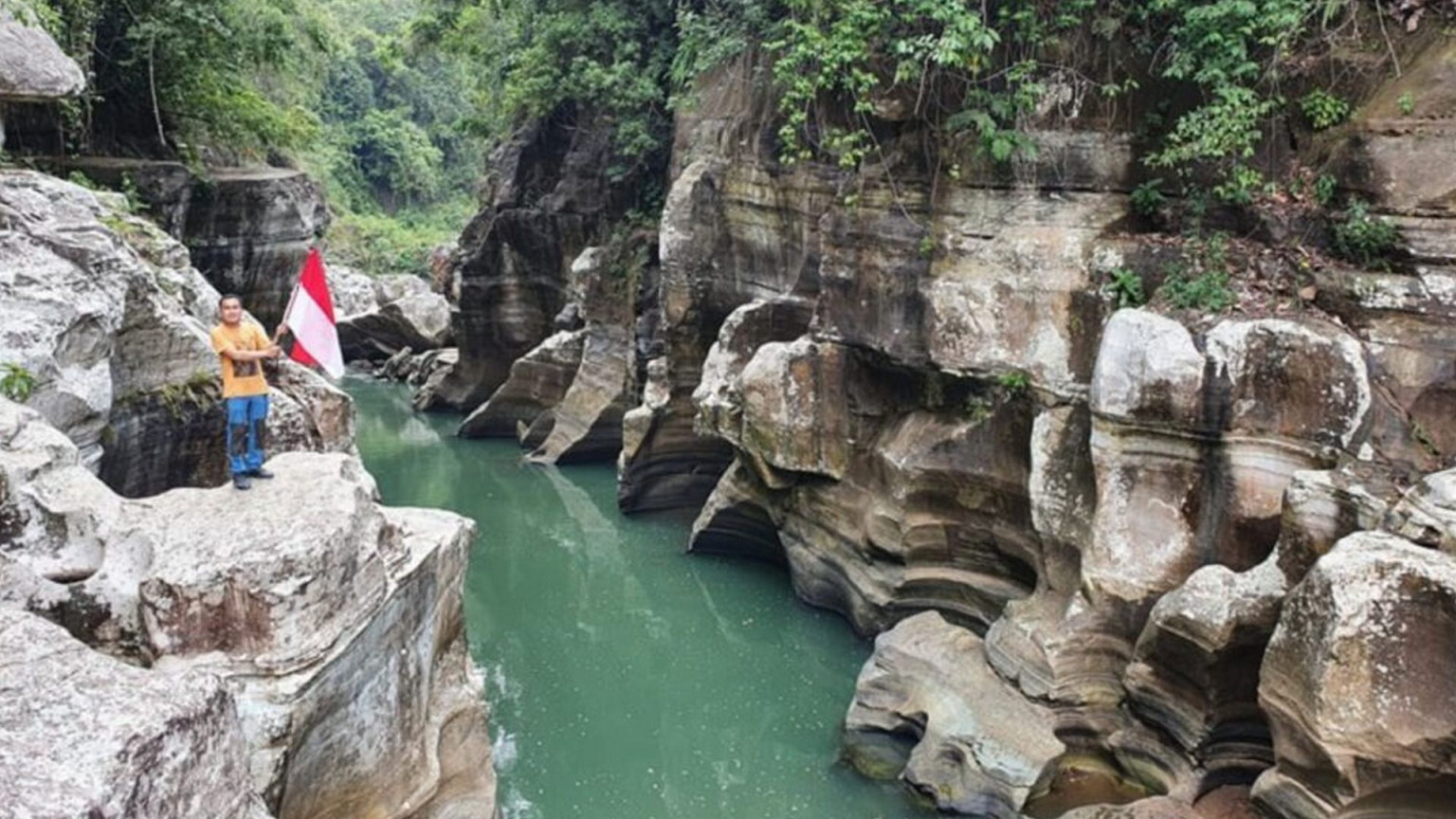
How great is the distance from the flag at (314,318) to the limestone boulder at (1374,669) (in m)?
5.44

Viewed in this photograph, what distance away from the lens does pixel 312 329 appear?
20.3ft

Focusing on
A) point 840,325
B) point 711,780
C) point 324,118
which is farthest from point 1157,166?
point 324,118

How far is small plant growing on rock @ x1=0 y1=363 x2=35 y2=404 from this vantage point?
527 centimetres

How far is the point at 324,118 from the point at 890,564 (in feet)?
102

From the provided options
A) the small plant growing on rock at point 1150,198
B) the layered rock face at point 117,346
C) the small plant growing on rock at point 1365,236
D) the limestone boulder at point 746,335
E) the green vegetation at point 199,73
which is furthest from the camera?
the limestone boulder at point 746,335

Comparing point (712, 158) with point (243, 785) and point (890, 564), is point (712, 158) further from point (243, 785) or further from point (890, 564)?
point (243, 785)

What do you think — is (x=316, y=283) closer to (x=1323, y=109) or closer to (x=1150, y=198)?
(x=1150, y=198)

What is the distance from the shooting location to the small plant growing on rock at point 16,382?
5.27m

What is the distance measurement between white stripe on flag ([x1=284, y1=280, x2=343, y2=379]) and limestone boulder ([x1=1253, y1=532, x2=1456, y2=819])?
544 centimetres

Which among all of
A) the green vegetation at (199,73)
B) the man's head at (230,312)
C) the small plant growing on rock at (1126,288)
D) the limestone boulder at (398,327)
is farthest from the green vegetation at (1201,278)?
the limestone boulder at (398,327)

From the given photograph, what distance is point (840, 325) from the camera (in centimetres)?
962

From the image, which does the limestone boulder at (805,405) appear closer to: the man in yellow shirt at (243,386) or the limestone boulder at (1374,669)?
the limestone boulder at (1374,669)

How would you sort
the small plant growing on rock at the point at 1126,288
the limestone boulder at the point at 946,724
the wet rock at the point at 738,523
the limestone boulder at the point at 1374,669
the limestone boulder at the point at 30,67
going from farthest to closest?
1. the wet rock at the point at 738,523
2. the small plant growing on rock at the point at 1126,288
3. the limestone boulder at the point at 946,724
4. the limestone boulder at the point at 30,67
5. the limestone boulder at the point at 1374,669

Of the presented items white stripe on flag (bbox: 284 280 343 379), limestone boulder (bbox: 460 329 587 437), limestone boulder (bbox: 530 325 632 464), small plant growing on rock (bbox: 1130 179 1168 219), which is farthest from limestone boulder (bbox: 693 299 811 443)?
limestone boulder (bbox: 460 329 587 437)
